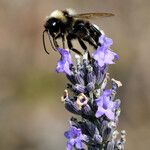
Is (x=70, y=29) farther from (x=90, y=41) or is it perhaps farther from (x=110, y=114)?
(x=110, y=114)

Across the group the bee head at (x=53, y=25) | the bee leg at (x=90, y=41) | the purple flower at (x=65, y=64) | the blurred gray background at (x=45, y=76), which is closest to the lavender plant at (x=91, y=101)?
the purple flower at (x=65, y=64)

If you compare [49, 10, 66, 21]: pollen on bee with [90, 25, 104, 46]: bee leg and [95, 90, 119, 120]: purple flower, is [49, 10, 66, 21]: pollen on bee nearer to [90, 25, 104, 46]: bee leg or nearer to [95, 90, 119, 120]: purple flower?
[90, 25, 104, 46]: bee leg

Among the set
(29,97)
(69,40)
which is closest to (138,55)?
(29,97)

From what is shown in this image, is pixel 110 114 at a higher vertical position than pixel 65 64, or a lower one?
lower

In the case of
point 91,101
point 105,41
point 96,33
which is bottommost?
point 91,101

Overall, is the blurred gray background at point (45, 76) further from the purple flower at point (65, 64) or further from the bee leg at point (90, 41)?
the purple flower at point (65, 64)

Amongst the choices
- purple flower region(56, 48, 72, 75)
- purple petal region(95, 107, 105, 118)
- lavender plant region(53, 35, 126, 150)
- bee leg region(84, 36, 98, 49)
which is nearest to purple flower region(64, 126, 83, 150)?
lavender plant region(53, 35, 126, 150)

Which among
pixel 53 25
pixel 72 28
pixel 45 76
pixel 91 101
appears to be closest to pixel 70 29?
pixel 72 28
